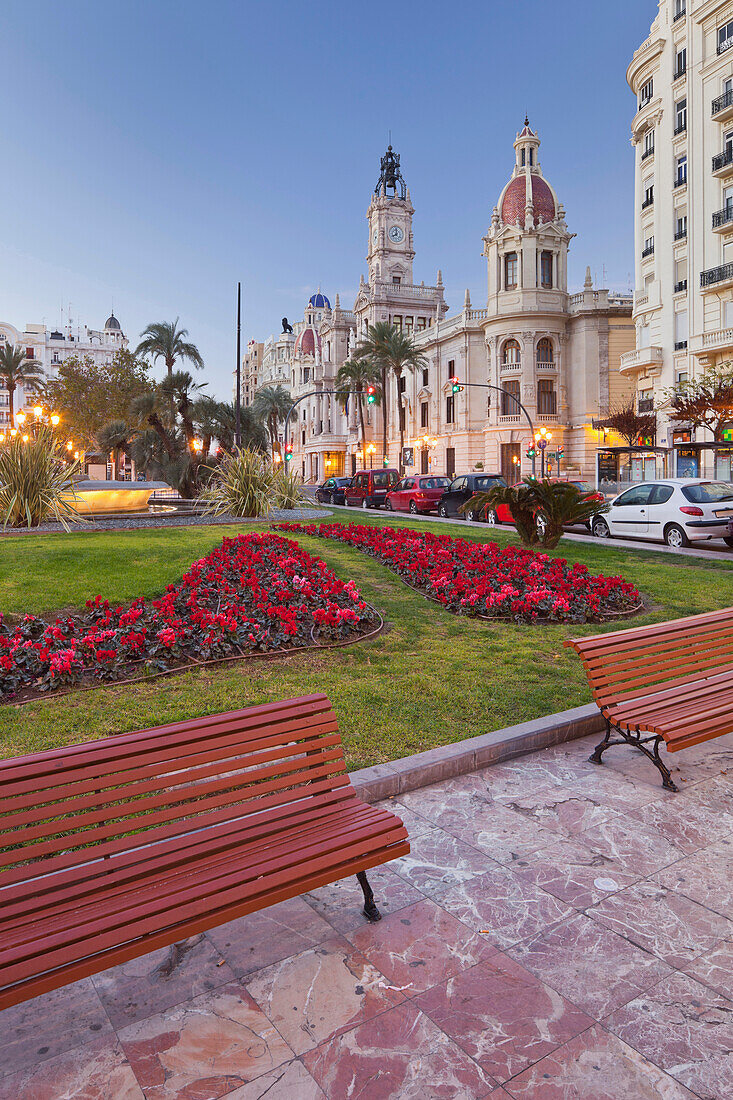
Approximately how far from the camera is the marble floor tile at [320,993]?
2.37 meters

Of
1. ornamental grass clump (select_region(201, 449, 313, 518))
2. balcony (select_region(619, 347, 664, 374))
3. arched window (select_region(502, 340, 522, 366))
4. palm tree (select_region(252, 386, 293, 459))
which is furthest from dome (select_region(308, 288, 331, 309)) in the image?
ornamental grass clump (select_region(201, 449, 313, 518))

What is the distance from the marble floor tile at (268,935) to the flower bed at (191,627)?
3.18 meters

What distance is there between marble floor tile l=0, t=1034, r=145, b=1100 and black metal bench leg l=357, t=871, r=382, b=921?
108cm

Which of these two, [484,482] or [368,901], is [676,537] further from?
[368,901]

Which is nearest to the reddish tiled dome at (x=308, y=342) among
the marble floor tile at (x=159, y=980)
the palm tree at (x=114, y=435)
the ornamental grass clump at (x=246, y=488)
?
the palm tree at (x=114, y=435)

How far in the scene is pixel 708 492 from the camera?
607 inches

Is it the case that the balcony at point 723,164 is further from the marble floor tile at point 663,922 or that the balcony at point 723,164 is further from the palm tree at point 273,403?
the palm tree at point 273,403

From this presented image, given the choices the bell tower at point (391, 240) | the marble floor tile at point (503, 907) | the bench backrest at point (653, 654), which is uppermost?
the bell tower at point (391, 240)

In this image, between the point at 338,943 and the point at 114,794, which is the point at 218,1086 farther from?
the point at 114,794

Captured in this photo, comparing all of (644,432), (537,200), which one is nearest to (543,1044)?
(644,432)

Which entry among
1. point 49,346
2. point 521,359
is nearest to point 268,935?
point 521,359

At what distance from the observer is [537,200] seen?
4978 cm

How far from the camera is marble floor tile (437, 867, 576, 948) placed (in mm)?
2875

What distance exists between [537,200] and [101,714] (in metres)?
54.3
